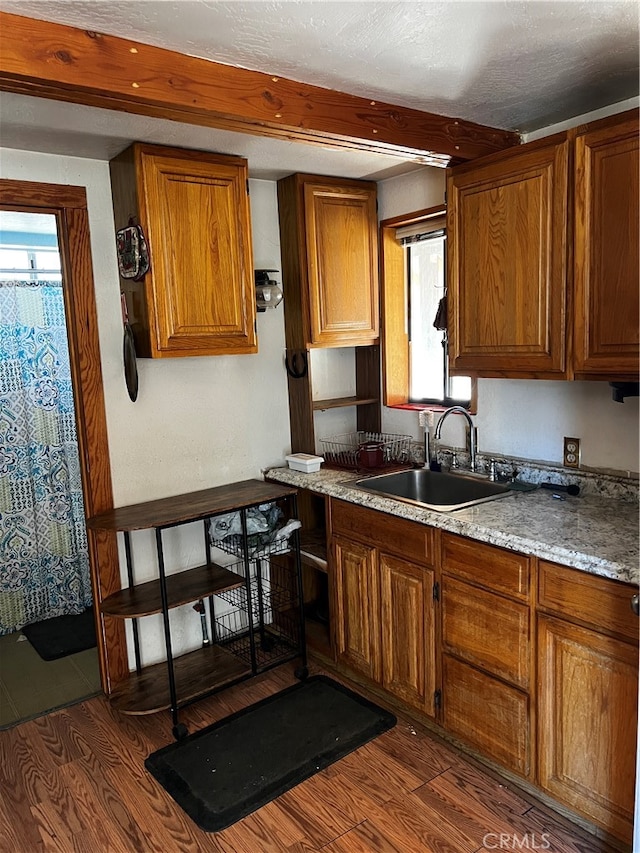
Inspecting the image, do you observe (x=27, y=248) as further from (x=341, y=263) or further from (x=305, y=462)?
(x=305, y=462)

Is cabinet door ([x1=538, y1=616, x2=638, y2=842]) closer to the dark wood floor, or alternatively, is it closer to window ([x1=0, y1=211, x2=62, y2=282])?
the dark wood floor

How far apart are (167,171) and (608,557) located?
2.09 metres

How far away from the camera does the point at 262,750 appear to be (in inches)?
94.2

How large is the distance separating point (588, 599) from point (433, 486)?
3.82 ft

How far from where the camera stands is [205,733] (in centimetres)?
253

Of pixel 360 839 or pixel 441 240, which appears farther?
pixel 441 240

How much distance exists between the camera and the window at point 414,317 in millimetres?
3184

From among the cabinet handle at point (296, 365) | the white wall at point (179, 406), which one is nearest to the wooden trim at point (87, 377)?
the white wall at point (179, 406)

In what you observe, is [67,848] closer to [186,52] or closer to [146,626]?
[146,626]

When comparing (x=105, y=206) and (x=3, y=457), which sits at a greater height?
(x=105, y=206)

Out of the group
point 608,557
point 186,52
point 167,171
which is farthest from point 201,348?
point 608,557

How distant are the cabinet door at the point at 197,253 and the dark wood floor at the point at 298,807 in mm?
1591

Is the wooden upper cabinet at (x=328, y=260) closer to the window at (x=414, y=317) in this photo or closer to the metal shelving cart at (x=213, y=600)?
the window at (x=414, y=317)

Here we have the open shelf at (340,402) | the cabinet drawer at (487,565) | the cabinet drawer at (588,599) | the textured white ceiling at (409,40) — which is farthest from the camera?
the open shelf at (340,402)
